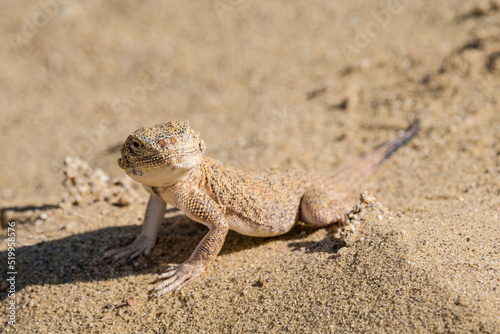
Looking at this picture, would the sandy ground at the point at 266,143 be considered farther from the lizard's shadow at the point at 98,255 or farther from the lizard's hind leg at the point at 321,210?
the lizard's hind leg at the point at 321,210

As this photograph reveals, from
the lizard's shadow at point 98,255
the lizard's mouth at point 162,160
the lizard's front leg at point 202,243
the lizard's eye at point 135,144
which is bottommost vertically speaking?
the lizard's shadow at point 98,255

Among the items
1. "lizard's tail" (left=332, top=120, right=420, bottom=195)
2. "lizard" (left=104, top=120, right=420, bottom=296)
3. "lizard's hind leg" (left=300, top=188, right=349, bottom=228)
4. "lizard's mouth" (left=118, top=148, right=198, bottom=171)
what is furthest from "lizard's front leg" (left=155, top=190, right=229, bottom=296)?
"lizard's tail" (left=332, top=120, right=420, bottom=195)

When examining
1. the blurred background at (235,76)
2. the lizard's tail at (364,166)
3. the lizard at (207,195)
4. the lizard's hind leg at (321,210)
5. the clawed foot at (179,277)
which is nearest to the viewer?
the lizard at (207,195)

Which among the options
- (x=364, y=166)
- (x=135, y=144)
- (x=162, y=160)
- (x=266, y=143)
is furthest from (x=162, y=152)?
(x=266, y=143)

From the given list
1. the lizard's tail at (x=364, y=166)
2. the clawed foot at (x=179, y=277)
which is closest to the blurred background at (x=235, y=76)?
the lizard's tail at (x=364, y=166)

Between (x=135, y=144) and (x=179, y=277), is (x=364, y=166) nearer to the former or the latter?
(x=179, y=277)

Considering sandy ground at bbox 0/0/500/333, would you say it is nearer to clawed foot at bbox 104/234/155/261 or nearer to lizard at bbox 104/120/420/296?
clawed foot at bbox 104/234/155/261
